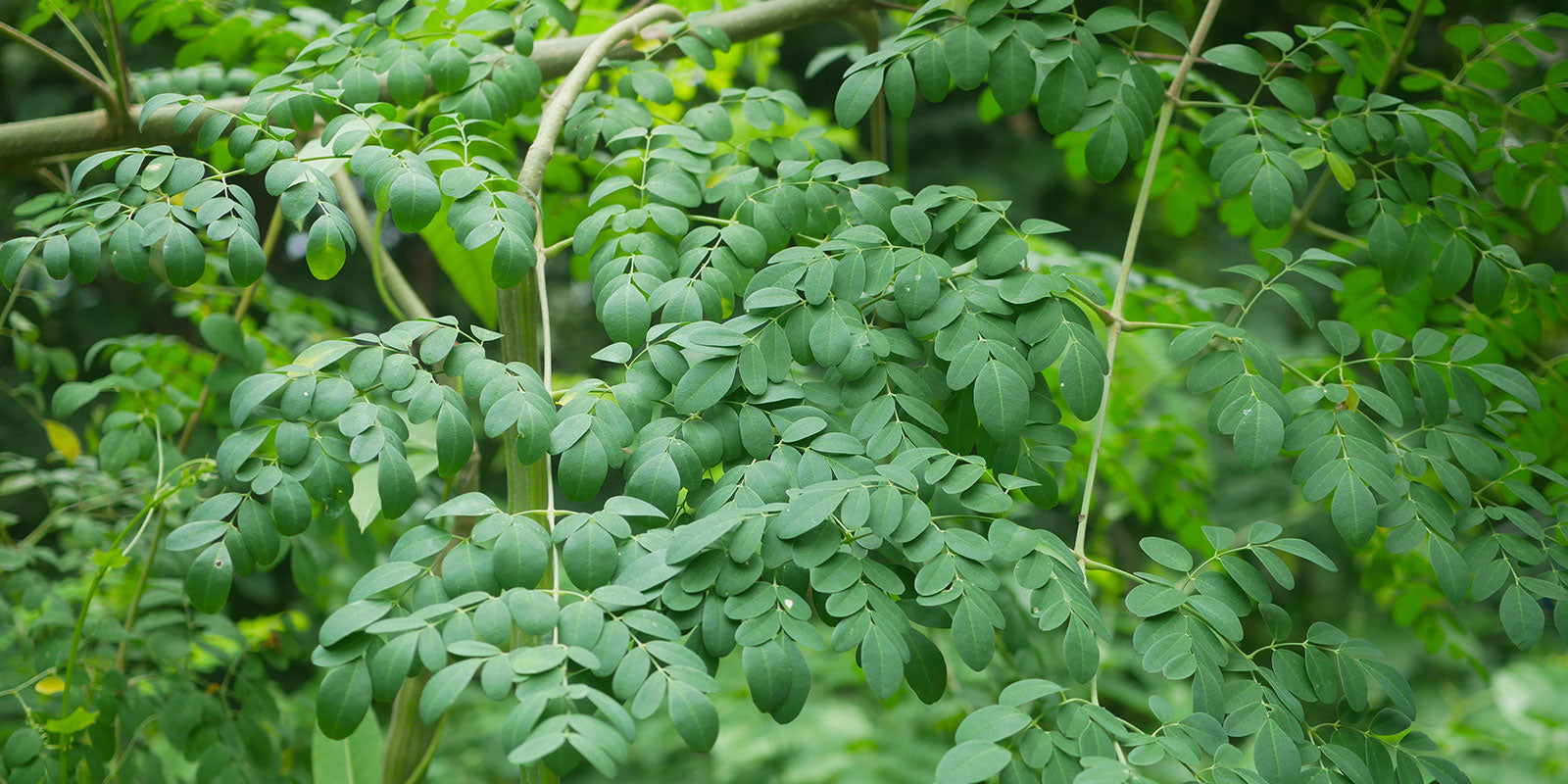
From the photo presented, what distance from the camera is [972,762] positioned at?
67cm

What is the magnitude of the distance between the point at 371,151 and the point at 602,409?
0.33 meters

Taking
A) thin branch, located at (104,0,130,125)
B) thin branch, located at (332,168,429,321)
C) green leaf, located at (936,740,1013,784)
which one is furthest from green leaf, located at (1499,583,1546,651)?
thin branch, located at (104,0,130,125)

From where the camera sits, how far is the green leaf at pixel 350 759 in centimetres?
134

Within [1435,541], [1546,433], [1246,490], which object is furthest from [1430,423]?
[1246,490]

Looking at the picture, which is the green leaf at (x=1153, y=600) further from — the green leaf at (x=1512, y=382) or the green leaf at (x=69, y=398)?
the green leaf at (x=69, y=398)

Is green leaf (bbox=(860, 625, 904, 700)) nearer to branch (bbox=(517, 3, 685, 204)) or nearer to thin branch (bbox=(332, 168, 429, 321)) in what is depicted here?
branch (bbox=(517, 3, 685, 204))

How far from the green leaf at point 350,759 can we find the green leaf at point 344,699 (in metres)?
0.70

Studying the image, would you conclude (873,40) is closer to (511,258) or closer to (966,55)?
(966,55)

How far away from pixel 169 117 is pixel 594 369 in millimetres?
2904

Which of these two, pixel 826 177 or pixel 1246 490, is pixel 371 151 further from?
pixel 1246 490

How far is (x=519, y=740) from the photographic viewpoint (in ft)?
2.03

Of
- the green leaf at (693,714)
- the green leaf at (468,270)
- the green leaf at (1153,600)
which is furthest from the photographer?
the green leaf at (468,270)

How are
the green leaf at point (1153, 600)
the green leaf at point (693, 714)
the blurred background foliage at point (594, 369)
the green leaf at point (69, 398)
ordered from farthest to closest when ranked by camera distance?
1. the blurred background foliage at point (594, 369)
2. the green leaf at point (69, 398)
3. the green leaf at point (1153, 600)
4. the green leaf at point (693, 714)

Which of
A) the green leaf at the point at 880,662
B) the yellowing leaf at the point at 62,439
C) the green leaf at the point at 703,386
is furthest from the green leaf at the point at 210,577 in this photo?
the yellowing leaf at the point at 62,439
